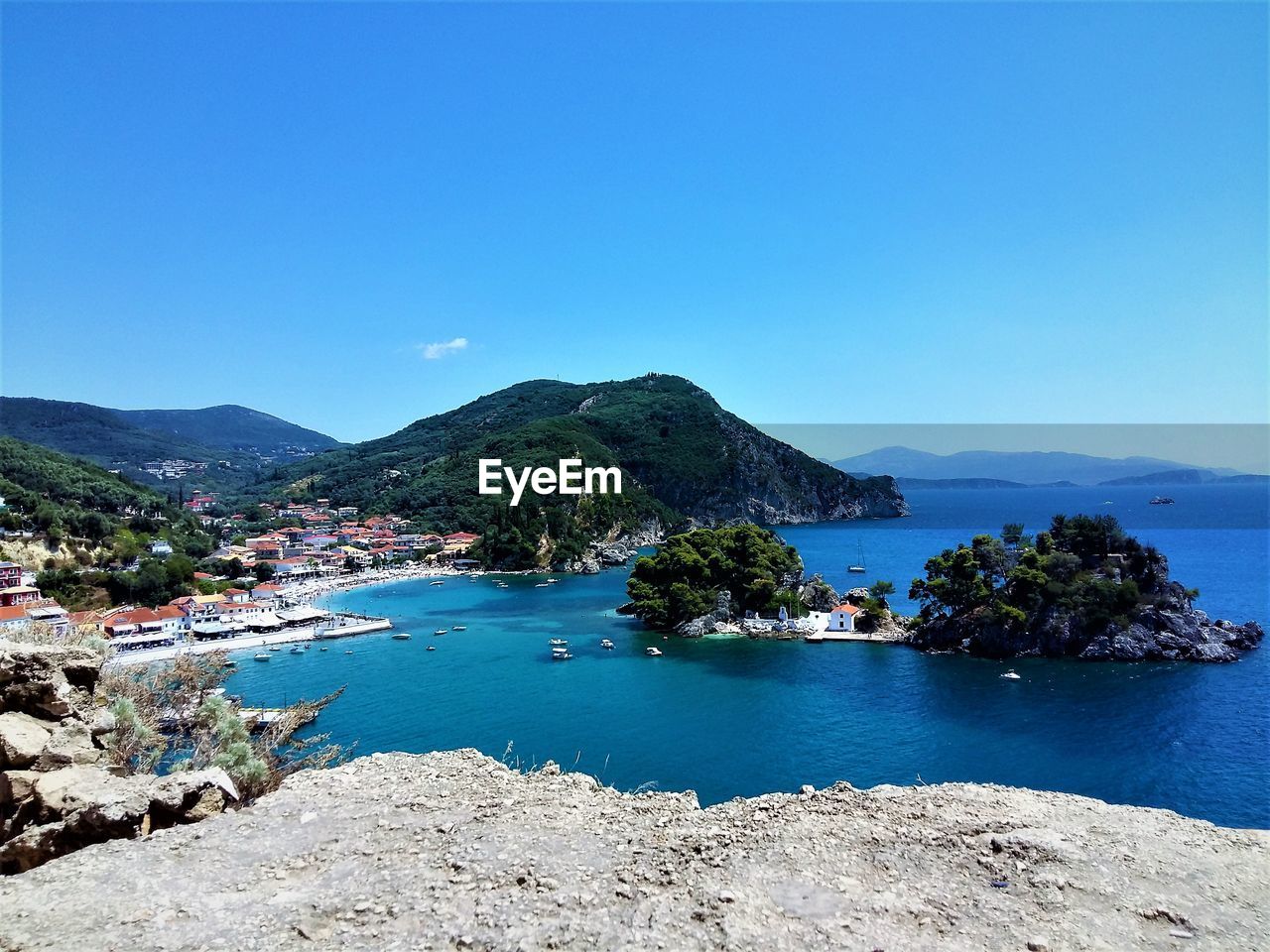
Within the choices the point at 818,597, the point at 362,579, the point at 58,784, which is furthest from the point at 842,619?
the point at 362,579

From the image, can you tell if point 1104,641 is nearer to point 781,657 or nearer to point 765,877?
point 781,657

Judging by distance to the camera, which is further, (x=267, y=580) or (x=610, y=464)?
(x=610, y=464)

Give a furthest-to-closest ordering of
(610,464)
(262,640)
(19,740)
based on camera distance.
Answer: (610,464), (262,640), (19,740)

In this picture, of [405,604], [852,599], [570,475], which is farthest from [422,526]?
[852,599]

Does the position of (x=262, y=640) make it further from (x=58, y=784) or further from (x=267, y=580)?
(x=58, y=784)

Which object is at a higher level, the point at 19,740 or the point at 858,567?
the point at 19,740

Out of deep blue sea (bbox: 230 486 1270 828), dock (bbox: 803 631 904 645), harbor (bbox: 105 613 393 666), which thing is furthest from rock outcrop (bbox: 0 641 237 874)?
dock (bbox: 803 631 904 645)

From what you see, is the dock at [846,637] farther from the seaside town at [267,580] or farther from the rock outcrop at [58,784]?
the rock outcrop at [58,784]
